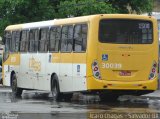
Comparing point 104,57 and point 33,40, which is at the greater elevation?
point 33,40

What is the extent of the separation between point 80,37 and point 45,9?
67.1 ft

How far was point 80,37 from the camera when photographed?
22.3 m

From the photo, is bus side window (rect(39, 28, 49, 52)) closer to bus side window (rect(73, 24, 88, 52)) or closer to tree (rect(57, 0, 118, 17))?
bus side window (rect(73, 24, 88, 52))

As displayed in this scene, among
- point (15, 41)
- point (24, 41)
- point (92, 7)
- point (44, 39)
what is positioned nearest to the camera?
point (44, 39)

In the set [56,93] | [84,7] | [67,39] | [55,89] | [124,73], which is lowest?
[56,93]

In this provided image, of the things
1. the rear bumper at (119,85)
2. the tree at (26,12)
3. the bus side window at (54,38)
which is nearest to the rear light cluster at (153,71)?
the rear bumper at (119,85)

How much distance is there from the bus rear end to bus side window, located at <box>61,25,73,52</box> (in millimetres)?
1740

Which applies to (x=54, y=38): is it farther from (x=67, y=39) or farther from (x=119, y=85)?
(x=119, y=85)

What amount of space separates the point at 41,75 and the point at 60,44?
7.85 ft

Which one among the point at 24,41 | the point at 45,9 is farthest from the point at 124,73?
the point at 45,9

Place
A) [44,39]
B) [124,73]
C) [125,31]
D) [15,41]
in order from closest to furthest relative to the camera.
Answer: [124,73]
[125,31]
[44,39]
[15,41]

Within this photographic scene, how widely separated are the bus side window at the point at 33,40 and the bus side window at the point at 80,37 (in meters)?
3.96

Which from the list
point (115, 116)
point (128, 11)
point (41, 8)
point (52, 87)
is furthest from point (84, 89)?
point (128, 11)

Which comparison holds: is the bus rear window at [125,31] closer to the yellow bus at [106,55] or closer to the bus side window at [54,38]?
the yellow bus at [106,55]
